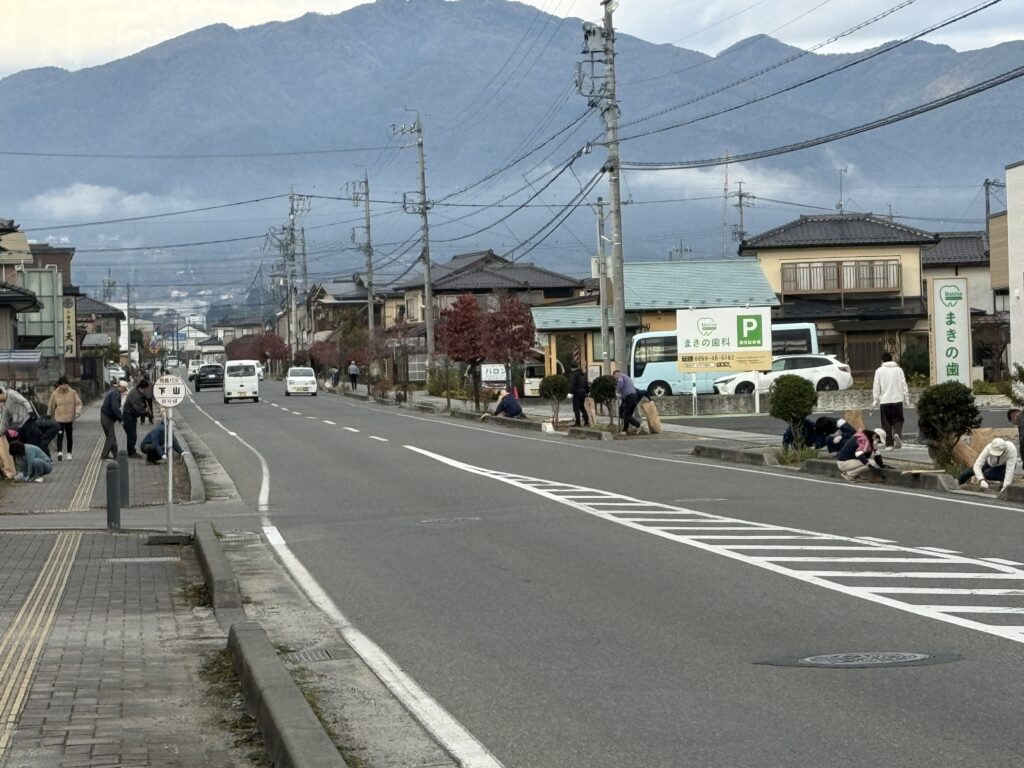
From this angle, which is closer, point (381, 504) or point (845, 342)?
point (381, 504)

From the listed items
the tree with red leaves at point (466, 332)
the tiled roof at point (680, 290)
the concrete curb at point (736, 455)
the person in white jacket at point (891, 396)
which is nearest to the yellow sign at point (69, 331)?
the tree with red leaves at point (466, 332)

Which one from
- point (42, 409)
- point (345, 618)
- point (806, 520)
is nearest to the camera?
point (345, 618)

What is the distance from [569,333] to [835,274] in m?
16.5

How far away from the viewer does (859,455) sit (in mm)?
20797

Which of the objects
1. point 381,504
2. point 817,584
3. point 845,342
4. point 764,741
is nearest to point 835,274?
point 845,342

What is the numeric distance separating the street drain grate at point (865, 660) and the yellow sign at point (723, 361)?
105 feet

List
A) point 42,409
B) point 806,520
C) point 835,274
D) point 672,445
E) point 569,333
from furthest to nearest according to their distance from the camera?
point 835,274
point 569,333
point 42,409
point 672,445
point 806,520

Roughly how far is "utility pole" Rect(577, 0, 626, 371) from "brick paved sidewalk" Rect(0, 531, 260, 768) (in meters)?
23.1

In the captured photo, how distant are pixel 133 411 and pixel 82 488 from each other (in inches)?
269

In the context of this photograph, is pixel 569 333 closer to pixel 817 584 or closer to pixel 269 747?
pixel 817 584

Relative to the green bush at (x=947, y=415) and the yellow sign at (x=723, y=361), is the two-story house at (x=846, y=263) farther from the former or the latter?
the green bush at (x=947, y=415)

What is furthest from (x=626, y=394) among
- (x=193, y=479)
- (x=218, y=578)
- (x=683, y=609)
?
(x=683, y=609)

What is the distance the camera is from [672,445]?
1233 inches

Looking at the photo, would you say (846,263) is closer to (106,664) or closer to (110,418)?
(110,418)
